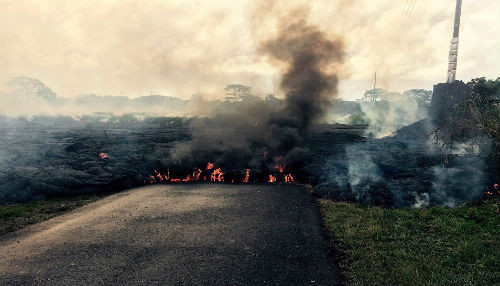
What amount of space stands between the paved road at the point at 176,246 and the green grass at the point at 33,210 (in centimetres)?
75

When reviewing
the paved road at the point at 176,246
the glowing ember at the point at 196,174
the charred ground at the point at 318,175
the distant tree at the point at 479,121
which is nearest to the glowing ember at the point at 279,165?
the charred ground at the point at 318,175

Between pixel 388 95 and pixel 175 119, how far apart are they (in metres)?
80.7

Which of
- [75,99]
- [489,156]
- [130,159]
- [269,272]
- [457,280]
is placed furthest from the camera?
[75,99]

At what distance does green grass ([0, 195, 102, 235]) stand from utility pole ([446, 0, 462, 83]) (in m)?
42.0

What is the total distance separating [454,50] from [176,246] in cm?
4358

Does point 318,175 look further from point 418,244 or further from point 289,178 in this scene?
point 418,244

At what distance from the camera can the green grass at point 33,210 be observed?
13.0 m

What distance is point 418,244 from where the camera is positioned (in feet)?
31.9

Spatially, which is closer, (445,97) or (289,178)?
(289,178)

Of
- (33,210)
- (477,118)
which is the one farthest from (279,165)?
(33,210)

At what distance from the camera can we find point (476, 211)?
12.3 metres

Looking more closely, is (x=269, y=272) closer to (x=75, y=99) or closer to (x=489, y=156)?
(x=489, y=156)

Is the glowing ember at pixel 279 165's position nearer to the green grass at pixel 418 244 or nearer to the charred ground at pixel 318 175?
the charred ground at pixel 318 175

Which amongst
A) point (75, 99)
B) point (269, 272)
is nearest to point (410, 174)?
point (269, 272)
